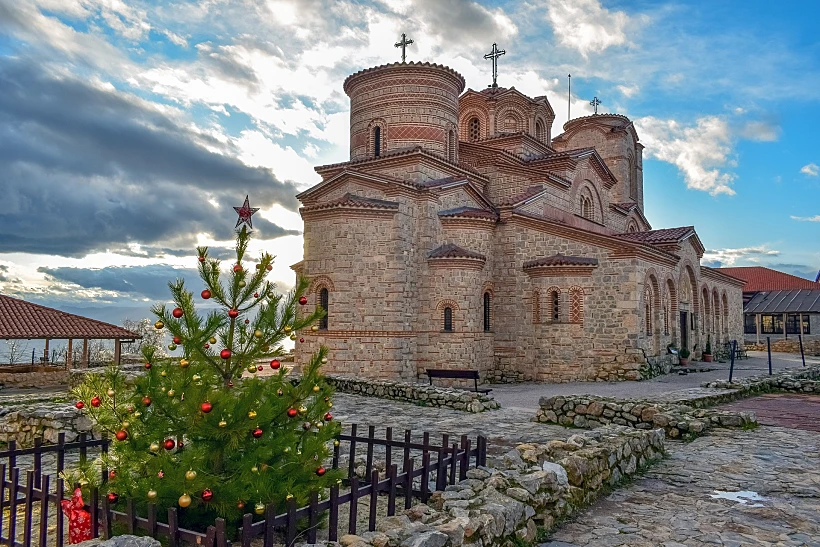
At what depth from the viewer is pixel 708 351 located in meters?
24.4

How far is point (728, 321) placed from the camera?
91.6 ft

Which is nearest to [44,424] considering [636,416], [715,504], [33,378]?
[715,504]

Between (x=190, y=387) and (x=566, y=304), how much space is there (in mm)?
15186

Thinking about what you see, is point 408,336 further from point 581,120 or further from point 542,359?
point 581,120

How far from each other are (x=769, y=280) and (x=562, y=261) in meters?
31.1

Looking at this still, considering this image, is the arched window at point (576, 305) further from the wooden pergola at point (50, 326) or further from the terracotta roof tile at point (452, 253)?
the wooden pergola at point (50, 326)

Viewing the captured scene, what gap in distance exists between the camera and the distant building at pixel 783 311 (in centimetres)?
3262

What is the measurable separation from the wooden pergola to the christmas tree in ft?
50.0

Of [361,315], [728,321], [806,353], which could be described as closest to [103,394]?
[361,315]

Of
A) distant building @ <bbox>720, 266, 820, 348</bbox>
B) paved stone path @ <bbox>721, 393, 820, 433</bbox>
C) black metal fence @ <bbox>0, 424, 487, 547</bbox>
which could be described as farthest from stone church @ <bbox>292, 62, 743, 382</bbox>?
distant building @ <bbox>720, 266, 820, 348</bbox>

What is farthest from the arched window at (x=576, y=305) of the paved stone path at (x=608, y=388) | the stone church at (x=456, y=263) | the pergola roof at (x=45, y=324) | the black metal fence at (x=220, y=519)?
the pergola roof at (x=45, y=324)

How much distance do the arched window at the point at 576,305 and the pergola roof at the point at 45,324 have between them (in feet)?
43.5

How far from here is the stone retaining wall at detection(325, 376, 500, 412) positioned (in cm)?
1184

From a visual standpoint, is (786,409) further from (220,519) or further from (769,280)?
(769,280)
